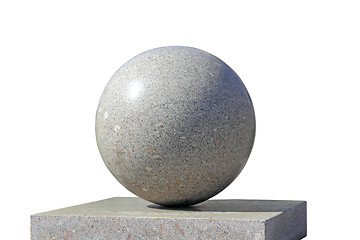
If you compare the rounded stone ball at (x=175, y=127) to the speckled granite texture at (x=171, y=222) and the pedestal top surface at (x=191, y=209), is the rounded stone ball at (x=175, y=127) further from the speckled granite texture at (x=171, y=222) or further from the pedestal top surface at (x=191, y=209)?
the speckled granite texture at (x=171, y=222)

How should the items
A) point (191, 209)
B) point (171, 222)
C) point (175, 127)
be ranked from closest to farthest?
point (171, 222), point (175, 127), point (191, 209)

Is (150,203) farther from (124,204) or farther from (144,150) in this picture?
(144,150)

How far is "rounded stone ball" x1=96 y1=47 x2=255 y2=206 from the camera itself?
29.6 ft

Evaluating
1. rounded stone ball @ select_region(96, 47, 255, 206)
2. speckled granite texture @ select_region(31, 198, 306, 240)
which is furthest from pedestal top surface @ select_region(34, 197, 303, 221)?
rounded stone ball @ select_region(96, 47, 255, 206)

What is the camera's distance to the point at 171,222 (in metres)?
8.89

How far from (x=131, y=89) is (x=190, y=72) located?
750 millimetres

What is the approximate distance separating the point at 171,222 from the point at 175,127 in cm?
112

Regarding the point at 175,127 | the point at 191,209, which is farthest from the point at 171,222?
the point at 175,127

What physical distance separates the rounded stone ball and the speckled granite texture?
36cm

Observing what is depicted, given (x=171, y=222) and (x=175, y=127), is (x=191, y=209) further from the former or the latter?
(x=175, y=127)

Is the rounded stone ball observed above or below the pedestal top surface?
above

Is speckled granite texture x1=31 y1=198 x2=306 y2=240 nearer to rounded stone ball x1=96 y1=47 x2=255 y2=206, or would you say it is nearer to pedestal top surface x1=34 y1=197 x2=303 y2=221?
pedestal top surface x1=34 y1=197 x2=303 y2=221

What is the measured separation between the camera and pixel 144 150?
358 inches

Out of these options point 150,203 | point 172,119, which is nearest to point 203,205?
point 150,203
